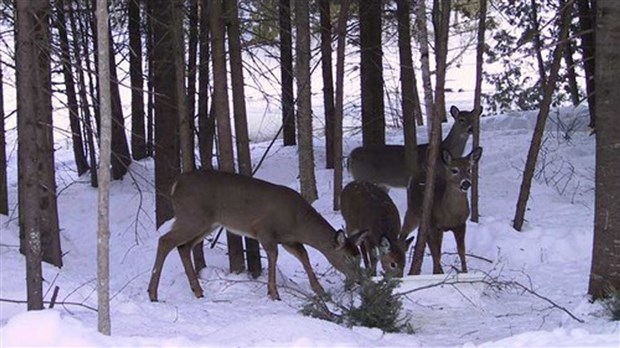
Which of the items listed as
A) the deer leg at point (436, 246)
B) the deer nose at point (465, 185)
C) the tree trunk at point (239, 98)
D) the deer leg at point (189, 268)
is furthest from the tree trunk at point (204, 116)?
the deer nose at point (465, 185)

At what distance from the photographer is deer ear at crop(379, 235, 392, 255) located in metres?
10.6

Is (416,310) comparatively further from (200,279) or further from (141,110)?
(141,110)

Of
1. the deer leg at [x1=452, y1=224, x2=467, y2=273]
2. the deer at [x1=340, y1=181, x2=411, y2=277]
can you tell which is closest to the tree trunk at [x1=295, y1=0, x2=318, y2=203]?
the deer at [x1=340, y1=181, x2=411, y2=277]

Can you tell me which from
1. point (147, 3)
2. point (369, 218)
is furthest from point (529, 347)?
point (147, 3)

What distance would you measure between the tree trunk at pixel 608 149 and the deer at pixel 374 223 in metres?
2.52

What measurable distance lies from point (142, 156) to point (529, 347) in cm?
1435

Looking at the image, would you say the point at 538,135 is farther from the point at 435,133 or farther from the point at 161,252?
the point at 161,252

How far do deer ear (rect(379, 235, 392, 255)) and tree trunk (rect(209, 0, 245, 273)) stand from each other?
169 cm

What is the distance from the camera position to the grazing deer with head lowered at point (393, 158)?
16.5m

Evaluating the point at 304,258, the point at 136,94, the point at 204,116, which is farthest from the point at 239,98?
the point at 136,94

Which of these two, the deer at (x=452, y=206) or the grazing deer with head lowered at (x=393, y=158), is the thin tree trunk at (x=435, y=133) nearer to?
the deer at (x=452, y=206)

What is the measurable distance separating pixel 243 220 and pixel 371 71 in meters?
7.59

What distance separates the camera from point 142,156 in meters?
19.6

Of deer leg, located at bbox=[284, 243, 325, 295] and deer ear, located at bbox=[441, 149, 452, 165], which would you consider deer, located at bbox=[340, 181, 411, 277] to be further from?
deer ear, located at bbox=[441, 149, 452, 165]
